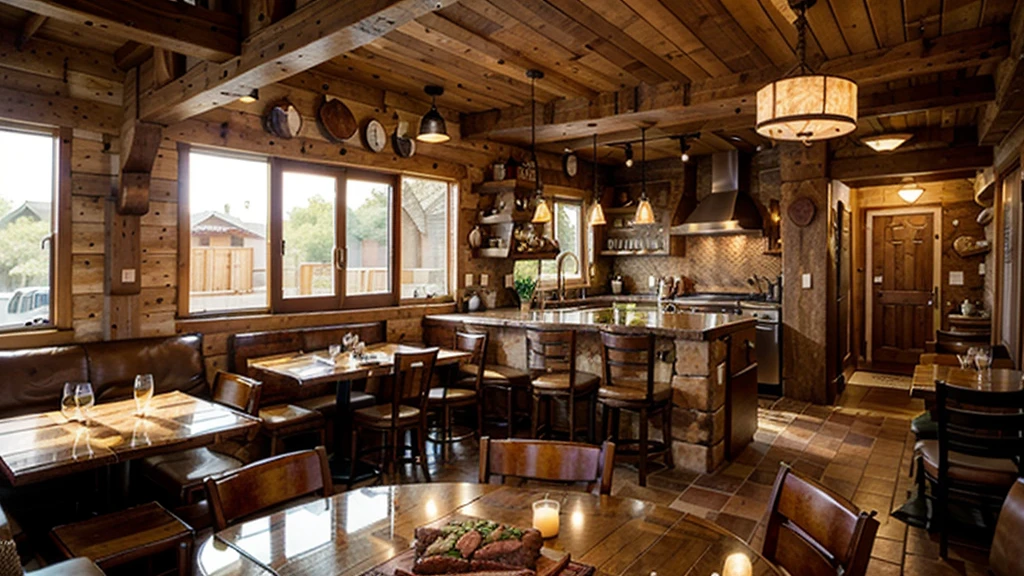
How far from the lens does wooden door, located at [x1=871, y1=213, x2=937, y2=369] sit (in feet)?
24.9

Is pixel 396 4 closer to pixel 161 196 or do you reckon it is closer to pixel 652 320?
pixel 161 196

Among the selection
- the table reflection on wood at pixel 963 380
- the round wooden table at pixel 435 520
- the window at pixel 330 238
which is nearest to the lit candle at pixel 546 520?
the round wooden table at pixel 435 520

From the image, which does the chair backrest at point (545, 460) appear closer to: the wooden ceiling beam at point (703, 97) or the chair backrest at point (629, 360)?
the chair backrest at point (629, 360)

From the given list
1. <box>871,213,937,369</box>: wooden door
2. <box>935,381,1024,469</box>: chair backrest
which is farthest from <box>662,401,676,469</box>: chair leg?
<box>871,213,937,369</box>: wooden door

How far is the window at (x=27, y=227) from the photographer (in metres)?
3.36

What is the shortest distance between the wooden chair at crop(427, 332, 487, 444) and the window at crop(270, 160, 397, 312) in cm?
103

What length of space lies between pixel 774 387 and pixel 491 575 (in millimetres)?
5868

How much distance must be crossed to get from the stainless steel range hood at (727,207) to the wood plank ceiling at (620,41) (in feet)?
7.73

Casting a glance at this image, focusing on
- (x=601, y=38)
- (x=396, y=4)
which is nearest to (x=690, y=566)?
(x=396, y=4)

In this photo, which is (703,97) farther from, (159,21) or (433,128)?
(159,21)

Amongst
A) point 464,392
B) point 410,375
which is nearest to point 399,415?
point 410,375

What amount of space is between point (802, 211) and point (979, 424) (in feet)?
12.1

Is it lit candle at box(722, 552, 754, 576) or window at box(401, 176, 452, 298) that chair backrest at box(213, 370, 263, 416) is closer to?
window at box(401, 176, 452, 298)

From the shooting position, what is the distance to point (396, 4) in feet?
6.96
